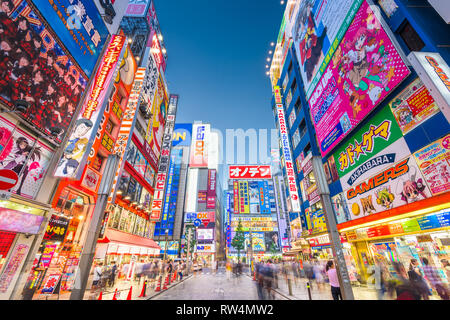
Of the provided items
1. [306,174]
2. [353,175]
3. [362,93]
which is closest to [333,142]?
[353,175]

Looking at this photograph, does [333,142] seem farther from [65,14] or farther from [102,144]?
[65,14]

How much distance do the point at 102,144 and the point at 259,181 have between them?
7171cm

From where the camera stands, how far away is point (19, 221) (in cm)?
763

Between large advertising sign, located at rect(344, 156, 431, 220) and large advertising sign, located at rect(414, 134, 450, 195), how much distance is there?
0.97 ft

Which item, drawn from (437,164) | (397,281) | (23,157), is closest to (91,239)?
(23,157)

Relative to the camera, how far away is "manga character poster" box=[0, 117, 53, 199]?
7.43 metres

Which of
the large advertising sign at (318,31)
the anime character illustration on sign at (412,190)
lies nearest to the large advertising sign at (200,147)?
the large advertising sign at (318,31)

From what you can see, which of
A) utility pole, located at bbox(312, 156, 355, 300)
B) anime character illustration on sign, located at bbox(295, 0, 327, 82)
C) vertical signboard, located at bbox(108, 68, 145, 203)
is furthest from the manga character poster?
anime character illustration on sign, located at bbox(295, 0, 327, 82)

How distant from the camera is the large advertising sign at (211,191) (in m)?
73.7

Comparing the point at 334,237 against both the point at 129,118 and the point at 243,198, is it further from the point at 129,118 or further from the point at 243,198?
the point at 243,198

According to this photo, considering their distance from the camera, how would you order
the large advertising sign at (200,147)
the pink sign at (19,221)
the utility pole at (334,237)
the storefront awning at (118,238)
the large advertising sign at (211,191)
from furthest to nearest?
the large advertising sign at (211,191) < the large advertising sign at (200,147) < the storefront awning at (118,238) < the pink sign at (19,221) < the utility pole at (334,237)

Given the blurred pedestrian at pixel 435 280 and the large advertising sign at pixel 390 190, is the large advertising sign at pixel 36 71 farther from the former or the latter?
the blurred pedestrian at pixel 435 280

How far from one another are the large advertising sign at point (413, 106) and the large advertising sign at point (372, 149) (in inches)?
14.7
